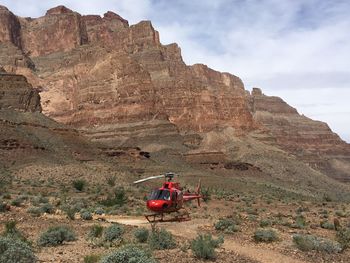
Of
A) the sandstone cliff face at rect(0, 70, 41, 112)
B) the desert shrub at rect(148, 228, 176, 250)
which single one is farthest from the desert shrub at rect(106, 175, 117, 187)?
the desert shrub at rect(148, 228, 176, 250)

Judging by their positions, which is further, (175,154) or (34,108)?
(175,154)

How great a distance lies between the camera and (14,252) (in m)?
10.2

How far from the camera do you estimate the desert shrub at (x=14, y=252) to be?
399 inches

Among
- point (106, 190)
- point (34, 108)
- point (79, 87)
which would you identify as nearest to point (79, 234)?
point (106, 190)

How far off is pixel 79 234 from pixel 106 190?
27.6 meters

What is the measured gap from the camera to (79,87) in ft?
373

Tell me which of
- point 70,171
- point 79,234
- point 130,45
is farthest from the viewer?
point 130,45

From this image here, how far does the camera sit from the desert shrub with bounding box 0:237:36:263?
1012 cm

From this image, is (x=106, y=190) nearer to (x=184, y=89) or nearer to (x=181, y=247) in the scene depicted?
(x=181, y=247)

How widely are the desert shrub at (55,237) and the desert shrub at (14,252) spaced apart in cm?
328

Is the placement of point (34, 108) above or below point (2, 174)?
above

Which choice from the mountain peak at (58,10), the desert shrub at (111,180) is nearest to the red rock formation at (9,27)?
the mountain peak at (58,10)

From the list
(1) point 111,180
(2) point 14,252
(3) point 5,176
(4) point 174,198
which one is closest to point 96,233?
(4) point 174,198

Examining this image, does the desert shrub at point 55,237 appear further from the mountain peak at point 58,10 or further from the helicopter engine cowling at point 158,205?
the mountain peak at point 58,10
